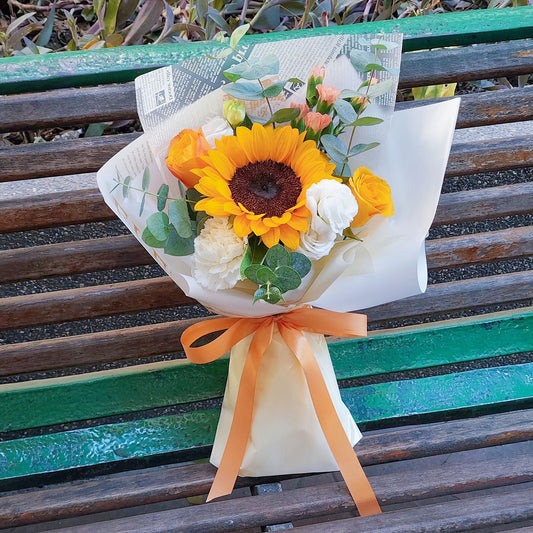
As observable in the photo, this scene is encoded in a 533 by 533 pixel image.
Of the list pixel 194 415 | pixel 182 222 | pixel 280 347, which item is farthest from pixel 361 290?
pixel 194 415

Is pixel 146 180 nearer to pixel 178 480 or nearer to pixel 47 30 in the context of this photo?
pixel 178 480

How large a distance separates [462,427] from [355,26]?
30.1 inches

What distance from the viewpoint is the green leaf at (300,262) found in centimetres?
87

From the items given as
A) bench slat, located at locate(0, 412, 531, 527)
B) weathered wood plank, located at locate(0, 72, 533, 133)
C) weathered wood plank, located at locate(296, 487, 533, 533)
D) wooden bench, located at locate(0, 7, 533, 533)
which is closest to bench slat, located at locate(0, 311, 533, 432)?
wooden bench, located at locate(0, 7, 533, 533)

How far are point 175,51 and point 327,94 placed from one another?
435 mm

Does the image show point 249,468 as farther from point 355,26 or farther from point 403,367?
point 355,26

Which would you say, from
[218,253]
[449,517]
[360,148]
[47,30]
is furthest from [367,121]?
[47,30]

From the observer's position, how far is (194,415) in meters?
1.25

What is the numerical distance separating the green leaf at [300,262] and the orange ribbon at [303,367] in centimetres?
18

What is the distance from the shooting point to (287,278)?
0.84 meters

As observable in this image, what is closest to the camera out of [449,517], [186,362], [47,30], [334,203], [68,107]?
[334,203]

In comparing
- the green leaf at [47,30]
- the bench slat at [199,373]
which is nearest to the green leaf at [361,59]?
the bench slat at [199,373]

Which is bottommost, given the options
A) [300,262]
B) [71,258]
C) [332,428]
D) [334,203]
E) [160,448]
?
[160,448]

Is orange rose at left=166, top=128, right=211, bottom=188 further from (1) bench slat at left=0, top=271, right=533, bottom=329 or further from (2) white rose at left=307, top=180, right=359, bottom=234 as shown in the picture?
(1) bench slat at left=0, top=271, right=533, bottom=329
